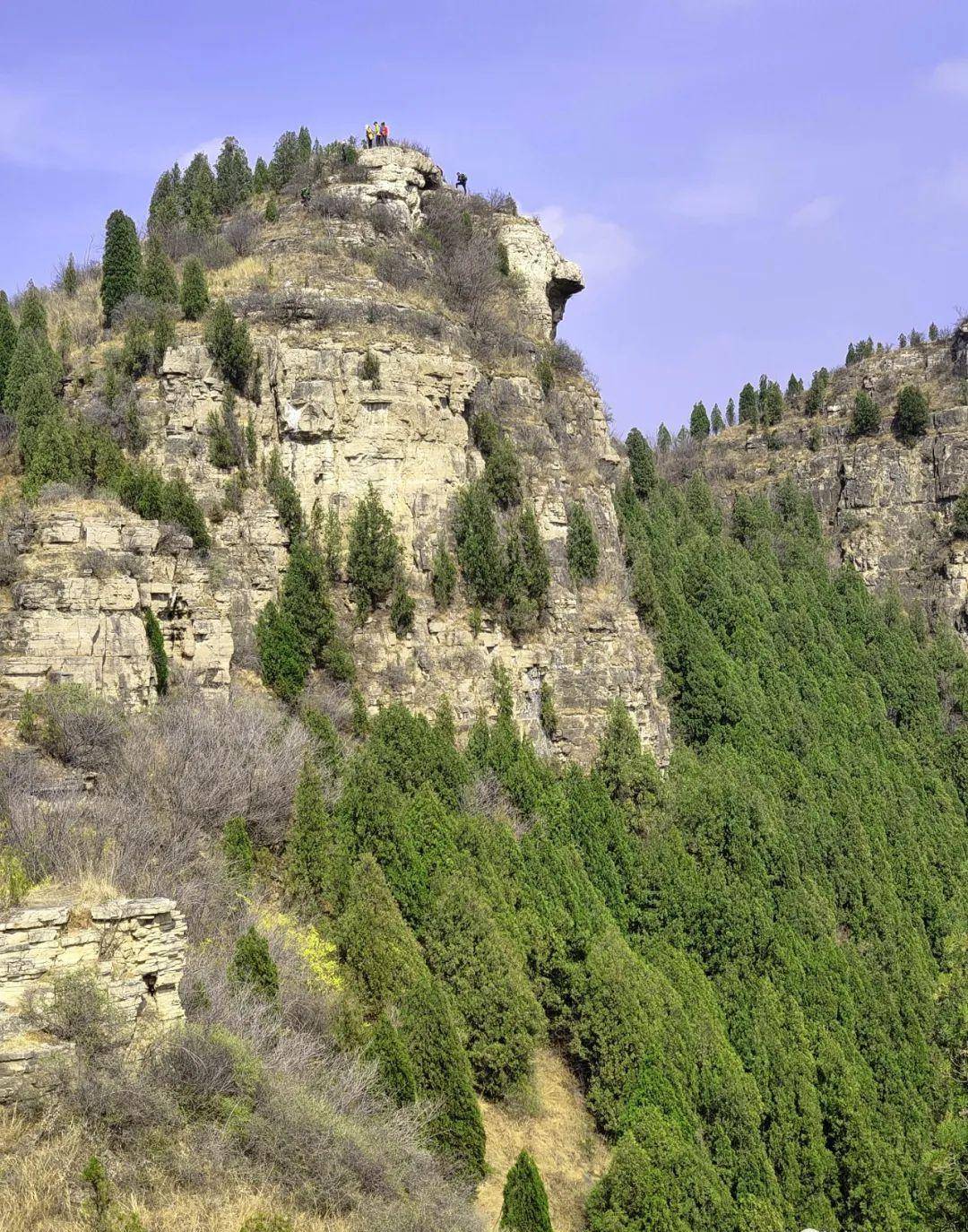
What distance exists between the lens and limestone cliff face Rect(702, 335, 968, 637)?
63.4 m

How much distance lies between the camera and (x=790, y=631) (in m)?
48.1

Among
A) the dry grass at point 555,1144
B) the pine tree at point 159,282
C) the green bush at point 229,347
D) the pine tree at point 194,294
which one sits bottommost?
the dry grass at point 555,1144

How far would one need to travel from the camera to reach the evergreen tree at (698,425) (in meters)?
82.4

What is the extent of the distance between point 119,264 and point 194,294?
4.05 meters

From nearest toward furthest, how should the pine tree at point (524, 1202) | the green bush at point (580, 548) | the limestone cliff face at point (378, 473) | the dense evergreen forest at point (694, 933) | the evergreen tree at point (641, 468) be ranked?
1. the pine tree at point (524, 1202)
2. the dense evergreen forest at point (694, 933)
3. the limestone cliff face at point (378, 473)
4. the green bush at point (580, 548)
5. the evergreen tree at point (641, 468)

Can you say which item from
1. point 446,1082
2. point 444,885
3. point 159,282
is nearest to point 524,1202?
point 446,1082

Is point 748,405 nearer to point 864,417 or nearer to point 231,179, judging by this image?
point 864,417

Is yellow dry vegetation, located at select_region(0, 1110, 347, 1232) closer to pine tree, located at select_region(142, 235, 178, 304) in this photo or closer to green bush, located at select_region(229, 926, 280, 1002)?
green bush, located at select_region(229, 926, 280, 1002)

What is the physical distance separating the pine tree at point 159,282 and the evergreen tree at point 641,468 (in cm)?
2313

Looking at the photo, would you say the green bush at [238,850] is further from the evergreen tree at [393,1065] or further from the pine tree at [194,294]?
the pine tree at [194,294]

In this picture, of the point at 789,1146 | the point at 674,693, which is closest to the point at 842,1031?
the point at 789,1146

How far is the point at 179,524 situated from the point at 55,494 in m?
3.40

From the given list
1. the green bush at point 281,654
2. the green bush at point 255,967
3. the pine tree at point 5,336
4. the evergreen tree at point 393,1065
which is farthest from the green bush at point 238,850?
the pine tree at point 5,336

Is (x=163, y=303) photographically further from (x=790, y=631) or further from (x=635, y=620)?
(x=790, y=631)
